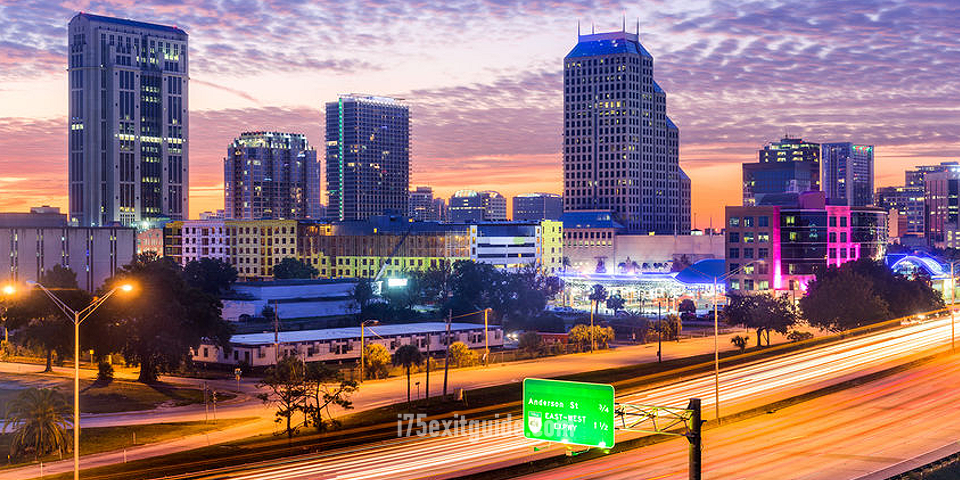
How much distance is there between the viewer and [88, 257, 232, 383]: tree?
90750 mm

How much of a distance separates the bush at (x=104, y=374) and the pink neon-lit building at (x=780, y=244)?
11427cm

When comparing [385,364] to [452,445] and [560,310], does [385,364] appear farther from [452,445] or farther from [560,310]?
[560,310]

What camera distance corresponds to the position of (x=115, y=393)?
3319 inches

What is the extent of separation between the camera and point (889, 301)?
14000cm

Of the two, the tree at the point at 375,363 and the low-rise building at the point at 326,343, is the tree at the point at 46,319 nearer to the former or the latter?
the low-rise building at the point at 326,343

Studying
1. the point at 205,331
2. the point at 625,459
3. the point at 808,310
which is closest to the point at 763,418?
the point at 625,459

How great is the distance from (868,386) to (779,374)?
7.57m

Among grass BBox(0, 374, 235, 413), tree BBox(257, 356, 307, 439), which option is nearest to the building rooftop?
grass BBox(0, 374, 235, 413)

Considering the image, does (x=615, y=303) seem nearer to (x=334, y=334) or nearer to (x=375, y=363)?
(x=334, y=334)

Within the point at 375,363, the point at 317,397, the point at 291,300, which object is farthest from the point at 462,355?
the point at 291,300

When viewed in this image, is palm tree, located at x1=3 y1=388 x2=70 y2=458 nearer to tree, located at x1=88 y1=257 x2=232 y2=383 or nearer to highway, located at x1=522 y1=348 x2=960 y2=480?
tree, located at x1=88 y1=257 x2=232 y2=383

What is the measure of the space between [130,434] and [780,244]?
13411 cm

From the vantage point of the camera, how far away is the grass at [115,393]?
79.6 metres

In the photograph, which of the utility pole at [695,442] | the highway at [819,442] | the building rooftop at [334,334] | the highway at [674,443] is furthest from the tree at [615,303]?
the utility pole at [695,442]
